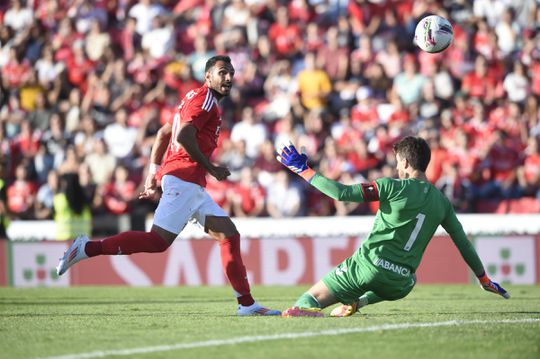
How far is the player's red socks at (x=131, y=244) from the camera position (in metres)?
8.91

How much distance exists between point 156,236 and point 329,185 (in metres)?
1.96

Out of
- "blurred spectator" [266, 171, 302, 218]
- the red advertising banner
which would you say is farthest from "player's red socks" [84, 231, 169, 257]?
"blurred spectator" [266, 171, 302, 218]

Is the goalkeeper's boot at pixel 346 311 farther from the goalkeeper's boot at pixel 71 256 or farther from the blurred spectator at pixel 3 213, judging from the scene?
the blurred spectator at pixel 3 213

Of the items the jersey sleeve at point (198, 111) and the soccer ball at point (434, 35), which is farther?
the soccer ball at point (434, 35)

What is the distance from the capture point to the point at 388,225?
320 inches

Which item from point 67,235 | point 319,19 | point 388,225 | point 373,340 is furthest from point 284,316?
point 319,19

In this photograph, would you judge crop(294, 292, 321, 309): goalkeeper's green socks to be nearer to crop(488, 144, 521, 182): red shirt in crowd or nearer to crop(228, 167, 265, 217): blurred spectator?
crop(228, 167, 265, 217): blurred spectator

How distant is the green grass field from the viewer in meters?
6.32

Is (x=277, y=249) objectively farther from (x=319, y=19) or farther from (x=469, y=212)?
(x=319, y=19)

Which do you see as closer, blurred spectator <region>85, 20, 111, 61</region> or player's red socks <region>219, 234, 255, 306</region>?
player's red socks <region>219, 234, 255, 306</region>

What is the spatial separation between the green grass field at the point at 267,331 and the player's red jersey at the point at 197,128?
1325 millimetres

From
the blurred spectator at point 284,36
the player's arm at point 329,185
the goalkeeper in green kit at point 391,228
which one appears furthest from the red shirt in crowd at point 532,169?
the player's arm at point 329,185

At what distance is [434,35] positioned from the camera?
Result: 1137 centimetres

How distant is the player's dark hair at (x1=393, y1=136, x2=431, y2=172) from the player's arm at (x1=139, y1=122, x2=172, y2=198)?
2363mm
